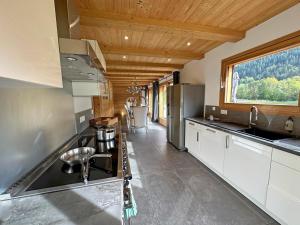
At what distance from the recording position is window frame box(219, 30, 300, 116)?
1.76m

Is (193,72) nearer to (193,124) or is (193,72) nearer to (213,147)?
(193,124)

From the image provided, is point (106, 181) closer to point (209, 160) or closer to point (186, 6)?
point (186, 6)

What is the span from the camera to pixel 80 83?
82.9 inches

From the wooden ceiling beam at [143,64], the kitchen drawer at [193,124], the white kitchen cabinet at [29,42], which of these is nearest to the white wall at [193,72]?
the wooden ceiling beam at [143,64]

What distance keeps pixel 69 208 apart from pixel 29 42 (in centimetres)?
70

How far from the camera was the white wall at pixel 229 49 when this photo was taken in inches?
70.1

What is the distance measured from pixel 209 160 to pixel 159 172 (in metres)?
0.95

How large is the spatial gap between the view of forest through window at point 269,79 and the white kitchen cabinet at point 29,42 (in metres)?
2.55

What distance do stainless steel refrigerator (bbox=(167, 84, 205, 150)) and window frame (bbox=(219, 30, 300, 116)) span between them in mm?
646

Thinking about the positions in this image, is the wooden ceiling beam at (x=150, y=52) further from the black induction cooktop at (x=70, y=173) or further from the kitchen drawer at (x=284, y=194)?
the kitchen drawer at (x=284, y=194)

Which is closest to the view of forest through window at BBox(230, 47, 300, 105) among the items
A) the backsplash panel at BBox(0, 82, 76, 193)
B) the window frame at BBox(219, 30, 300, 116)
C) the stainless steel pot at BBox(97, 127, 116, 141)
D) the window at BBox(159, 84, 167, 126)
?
the window frame at BBox(219, 30, 300, 116)

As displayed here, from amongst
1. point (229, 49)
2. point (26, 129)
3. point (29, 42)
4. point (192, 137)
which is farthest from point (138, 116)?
point (29, 42)

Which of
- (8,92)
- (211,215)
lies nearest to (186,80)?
(211,215)

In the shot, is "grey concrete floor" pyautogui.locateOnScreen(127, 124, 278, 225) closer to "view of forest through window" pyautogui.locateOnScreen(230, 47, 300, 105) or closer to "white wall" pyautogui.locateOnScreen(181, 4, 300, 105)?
"view of forest through window" pyautogui.locateOnScreen(230, 47, 300, 105)
